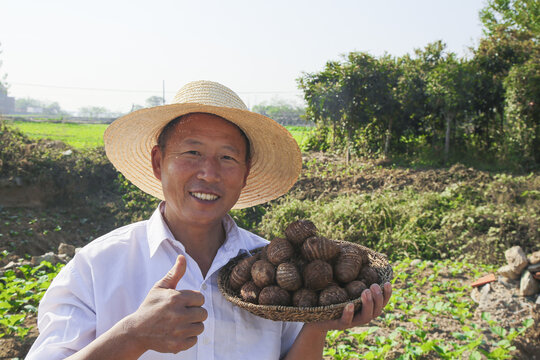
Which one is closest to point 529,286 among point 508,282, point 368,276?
point 508,282

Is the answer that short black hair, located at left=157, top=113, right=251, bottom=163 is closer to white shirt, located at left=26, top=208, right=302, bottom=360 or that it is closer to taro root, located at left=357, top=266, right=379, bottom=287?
white shirt, located at left=26, top=208, right=302, bottom=360

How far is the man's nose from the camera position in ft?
5.39

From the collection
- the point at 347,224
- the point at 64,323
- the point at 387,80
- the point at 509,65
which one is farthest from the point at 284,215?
the point at 509,65

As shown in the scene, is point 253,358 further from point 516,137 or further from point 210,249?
point 516,137

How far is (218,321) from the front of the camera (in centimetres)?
164

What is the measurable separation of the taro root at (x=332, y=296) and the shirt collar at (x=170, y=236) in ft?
1.48

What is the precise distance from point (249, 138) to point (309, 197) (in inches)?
305

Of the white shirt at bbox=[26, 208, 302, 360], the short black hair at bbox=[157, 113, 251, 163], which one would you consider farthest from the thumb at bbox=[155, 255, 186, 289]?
the short black hair at bbox=[157, 113, 251, 163]

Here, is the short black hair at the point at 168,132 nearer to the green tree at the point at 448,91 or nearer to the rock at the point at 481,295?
the rock at the point at 481,295

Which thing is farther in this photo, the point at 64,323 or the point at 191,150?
the point at 191,150

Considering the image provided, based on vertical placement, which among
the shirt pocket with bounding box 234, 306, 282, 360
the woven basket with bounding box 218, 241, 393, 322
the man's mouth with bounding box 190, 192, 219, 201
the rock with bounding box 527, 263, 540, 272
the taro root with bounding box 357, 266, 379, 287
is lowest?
the rock with bounding box 527, 263, 540, 272

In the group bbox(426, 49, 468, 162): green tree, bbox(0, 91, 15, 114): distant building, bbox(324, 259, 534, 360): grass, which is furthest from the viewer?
bbox(0, 91, 15, 114): distant building

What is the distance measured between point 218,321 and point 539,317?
3656 millimetres

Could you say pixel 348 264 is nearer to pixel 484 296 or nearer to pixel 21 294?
pixel 484 296
